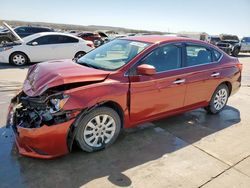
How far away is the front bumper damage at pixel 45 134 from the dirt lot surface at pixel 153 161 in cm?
19

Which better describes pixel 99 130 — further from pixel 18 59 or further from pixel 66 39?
pixel 66 39

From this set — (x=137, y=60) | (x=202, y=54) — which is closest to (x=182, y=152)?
(x=137, y=60)

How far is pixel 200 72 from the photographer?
15.4ft

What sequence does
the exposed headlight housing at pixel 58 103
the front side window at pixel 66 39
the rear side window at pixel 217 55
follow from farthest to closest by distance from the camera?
the front side window at pixel 66 39, the rear side window at pixel 217 55, the exposed headlight housing at pixel 58 103

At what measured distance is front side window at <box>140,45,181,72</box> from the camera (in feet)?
13.5

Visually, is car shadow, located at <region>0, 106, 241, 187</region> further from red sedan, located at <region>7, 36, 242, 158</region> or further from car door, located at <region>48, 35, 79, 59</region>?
car door, located at <region>48, 35, 79, 59</region>

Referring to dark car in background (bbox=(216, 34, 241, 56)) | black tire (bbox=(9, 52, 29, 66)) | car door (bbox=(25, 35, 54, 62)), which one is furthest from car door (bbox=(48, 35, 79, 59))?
dark car in background (bbox=(216, 34, 241, 56))

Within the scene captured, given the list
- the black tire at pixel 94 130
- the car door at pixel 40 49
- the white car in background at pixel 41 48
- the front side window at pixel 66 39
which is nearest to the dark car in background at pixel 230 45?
the white car in background at pixel 41 48

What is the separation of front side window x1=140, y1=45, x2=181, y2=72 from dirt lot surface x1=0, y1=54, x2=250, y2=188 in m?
1.12

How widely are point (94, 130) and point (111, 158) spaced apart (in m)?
0.44

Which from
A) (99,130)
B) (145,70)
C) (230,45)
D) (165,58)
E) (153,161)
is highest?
(165,58)

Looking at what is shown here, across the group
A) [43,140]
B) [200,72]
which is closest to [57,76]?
[43,140]

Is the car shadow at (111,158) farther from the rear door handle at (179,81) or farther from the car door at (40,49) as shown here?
Answer: the car door at (40,49)

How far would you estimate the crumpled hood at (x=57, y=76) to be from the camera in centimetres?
339
